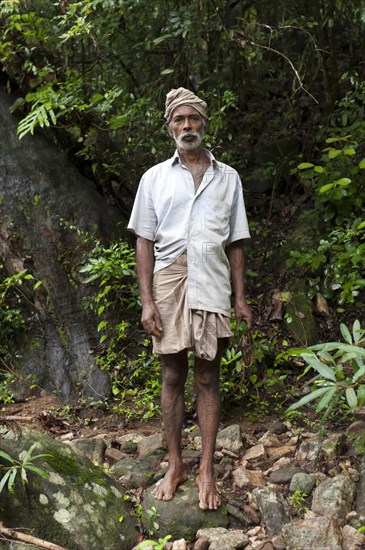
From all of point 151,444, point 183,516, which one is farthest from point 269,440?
point 183,516

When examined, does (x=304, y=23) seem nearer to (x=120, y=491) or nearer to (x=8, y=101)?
Result: (x=8, y=101)

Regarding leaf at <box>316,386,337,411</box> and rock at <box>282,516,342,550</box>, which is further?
rock at <box>282,516,342,550</box>

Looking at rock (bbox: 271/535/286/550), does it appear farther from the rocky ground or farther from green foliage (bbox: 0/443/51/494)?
green foliage (bbox: 0/443/51/494)

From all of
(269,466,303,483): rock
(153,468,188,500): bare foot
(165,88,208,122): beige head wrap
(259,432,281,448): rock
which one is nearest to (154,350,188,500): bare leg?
(153,468,188,500): bare foot

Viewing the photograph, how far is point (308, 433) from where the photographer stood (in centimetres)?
487

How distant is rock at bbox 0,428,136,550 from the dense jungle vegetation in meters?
1.46

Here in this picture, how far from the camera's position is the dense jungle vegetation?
222 inches

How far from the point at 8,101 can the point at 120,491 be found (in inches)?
157

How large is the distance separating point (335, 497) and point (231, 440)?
100cm

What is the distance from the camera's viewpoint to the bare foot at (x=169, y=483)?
12.7 ft

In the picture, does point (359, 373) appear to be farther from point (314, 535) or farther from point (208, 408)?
point (208, 408)

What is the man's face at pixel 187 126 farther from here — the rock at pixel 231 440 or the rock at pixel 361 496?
the rock at pixel 361 496

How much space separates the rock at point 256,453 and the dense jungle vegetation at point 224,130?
2.14 feet

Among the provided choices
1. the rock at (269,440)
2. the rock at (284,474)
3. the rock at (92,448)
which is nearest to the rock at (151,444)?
the rock at (92,448)
